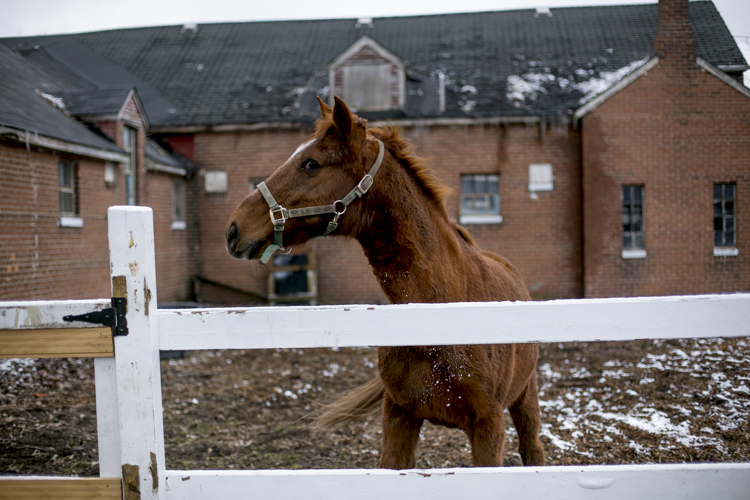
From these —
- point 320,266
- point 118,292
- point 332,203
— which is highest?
point 332,203

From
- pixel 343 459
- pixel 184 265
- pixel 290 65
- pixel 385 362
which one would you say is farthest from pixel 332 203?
pixel 290 65

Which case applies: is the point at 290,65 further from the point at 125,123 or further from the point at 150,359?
the point at 150,359

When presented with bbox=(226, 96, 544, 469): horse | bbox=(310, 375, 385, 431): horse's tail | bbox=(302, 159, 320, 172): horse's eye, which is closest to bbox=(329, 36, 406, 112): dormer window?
bbox=(310, 375, 385, 431): horse's tail

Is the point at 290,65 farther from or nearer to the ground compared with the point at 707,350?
farther from the ground

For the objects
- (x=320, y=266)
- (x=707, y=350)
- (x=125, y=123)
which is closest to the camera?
(x=707, y=350)

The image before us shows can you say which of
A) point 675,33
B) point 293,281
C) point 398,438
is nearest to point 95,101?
point 293,281

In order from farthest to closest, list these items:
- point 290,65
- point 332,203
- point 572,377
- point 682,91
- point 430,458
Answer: point 290,65
point 682,91
point 572,377
point 430,458
point 332,203

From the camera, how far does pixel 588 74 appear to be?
15.7m

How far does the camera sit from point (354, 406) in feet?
12.7

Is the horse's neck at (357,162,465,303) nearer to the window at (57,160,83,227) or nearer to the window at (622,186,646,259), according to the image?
the window at (57,160,83,227)

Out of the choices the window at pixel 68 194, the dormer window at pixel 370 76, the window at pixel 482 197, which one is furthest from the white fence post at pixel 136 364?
the dormer window at pixel 370 76

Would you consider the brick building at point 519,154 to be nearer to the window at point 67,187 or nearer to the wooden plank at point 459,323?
the window at point 67,187

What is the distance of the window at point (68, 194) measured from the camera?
1073 cm

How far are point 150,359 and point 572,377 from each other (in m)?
6.68
